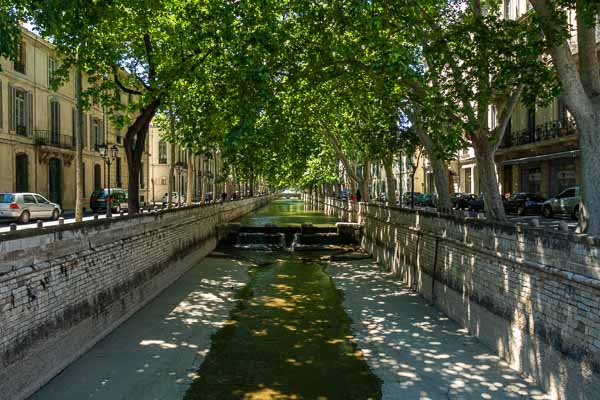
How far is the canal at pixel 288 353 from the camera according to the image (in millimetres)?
7711

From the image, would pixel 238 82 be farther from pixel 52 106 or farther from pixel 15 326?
pixel 52 106

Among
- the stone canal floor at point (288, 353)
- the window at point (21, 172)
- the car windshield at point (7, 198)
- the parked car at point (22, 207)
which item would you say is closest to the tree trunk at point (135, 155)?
the stone canal floor at point (288, 353)

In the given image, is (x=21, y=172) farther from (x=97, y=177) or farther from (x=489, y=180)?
(x=489, y=180)

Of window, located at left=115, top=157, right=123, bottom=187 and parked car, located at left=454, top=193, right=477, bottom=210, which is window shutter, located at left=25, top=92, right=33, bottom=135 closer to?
window, located at left=115, top=157, right=123, bottom=187

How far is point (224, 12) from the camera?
11055 millimetres

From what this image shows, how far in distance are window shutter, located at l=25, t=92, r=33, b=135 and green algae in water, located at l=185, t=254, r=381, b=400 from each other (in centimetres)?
2289

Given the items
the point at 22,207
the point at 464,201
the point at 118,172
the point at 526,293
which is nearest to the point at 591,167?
the point at 526,293

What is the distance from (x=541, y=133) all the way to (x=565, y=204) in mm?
7743

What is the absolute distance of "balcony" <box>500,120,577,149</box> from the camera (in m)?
28.7

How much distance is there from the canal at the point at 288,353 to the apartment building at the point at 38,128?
18.5 metres

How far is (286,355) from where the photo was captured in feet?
30.8

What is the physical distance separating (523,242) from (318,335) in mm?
4545

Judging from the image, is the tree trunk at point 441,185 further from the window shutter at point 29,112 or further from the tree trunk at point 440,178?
the window shutter at point 29,112

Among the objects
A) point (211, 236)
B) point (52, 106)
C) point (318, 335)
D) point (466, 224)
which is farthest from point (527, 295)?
point (52, 106)
